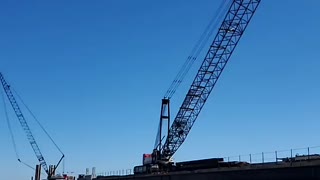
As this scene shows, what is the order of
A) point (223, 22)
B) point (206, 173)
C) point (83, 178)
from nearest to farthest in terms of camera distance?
point (206, 173), point (223, 22), point (83, 178)

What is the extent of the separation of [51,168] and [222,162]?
9777 centimetres

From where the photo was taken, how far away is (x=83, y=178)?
125 meters

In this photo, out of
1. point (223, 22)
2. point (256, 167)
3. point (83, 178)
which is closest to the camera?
point (256, 167)

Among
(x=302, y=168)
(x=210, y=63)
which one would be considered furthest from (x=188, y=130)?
(x=302, y=168)

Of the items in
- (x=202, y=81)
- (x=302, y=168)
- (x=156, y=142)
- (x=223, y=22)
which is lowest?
(x=302, y=168)

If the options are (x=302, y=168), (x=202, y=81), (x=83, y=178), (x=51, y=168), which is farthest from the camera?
(x=51, y=168)

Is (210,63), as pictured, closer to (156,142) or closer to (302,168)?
(156,142)

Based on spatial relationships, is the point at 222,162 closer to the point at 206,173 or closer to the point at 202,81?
the point at 206,173

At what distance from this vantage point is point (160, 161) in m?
96.8

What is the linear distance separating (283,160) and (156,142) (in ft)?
152

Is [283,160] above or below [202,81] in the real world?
below

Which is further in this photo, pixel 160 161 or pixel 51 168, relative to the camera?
pixel 51 168

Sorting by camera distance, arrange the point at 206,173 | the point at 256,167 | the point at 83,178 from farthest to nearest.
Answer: the point at 83,178 < the point at 206,173 < the point at 256,167

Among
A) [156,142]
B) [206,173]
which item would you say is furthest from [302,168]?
[156,142]
